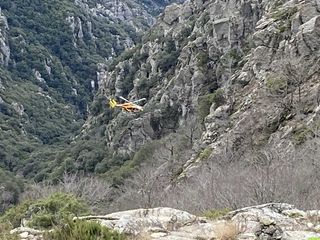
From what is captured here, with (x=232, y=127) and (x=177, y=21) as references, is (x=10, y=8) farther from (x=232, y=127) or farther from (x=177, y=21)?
(x=232, y=127)

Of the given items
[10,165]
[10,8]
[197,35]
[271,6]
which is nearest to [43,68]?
[10,8]

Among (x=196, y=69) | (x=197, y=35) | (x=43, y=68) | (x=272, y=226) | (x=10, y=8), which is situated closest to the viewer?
(x=272, y=226)

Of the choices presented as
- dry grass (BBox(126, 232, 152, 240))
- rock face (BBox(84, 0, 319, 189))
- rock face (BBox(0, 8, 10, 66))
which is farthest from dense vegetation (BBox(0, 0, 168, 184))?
dry grass (BBox(126, 232, 152, 240))

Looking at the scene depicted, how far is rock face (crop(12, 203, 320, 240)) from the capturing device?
6816 mm

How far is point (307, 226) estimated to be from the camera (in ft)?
25.1

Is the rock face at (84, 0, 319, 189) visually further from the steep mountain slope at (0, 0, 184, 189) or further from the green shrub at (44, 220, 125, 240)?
the steep mountain slope at (0, 0, 184, 189)

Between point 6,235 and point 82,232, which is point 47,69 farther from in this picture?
point 82,232

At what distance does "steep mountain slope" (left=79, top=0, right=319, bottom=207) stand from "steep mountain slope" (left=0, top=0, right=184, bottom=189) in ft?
86.1

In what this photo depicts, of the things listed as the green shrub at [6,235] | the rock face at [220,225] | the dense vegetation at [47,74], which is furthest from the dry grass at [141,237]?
the dense vegetation at [47,74]

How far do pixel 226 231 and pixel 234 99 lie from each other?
104 ft

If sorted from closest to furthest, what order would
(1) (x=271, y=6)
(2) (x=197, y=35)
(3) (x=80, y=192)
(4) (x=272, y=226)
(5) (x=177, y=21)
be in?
(4) (x=272, y=226) < (3) (x=80, y=192) < (1) (x=271, y=6) < (2) (x=197, y=35) < (5) (x=177, y=21)

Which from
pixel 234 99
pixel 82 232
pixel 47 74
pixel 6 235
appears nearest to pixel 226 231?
pixel 82 232

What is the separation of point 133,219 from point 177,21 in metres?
73.7

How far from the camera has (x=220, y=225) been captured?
7203 millimetres
